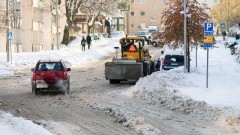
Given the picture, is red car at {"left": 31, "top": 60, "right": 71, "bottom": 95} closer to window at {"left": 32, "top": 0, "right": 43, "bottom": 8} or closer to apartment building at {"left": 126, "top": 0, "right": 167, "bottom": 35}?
window at {"left": 32, "top": 0, "right": 43, "bottom": 8}

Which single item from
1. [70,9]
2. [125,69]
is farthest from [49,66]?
[70,9]

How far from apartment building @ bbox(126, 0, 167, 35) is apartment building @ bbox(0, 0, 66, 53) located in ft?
223

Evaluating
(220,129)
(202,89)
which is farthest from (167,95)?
(220,129)

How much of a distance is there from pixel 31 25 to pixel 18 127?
45984mm

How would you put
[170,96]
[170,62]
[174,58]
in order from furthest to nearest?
[174,58]
[170,62]
[170,96]

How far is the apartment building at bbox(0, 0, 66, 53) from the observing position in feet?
173

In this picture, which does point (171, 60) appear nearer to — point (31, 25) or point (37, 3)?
point (31, 25)

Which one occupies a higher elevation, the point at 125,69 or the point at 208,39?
the point at 208,39

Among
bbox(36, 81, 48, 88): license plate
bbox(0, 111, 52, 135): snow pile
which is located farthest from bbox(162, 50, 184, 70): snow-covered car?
bbox(0, 111, 52, 135): snow pile

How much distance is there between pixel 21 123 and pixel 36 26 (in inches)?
1876

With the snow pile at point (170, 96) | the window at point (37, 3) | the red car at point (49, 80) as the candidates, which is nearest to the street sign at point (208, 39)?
the snow pile at point (170, 96)

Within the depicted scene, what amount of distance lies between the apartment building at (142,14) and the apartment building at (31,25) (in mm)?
67884

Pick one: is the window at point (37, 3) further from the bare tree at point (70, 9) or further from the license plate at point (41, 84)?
the license plate at point (41, 84)

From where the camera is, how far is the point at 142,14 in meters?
138
